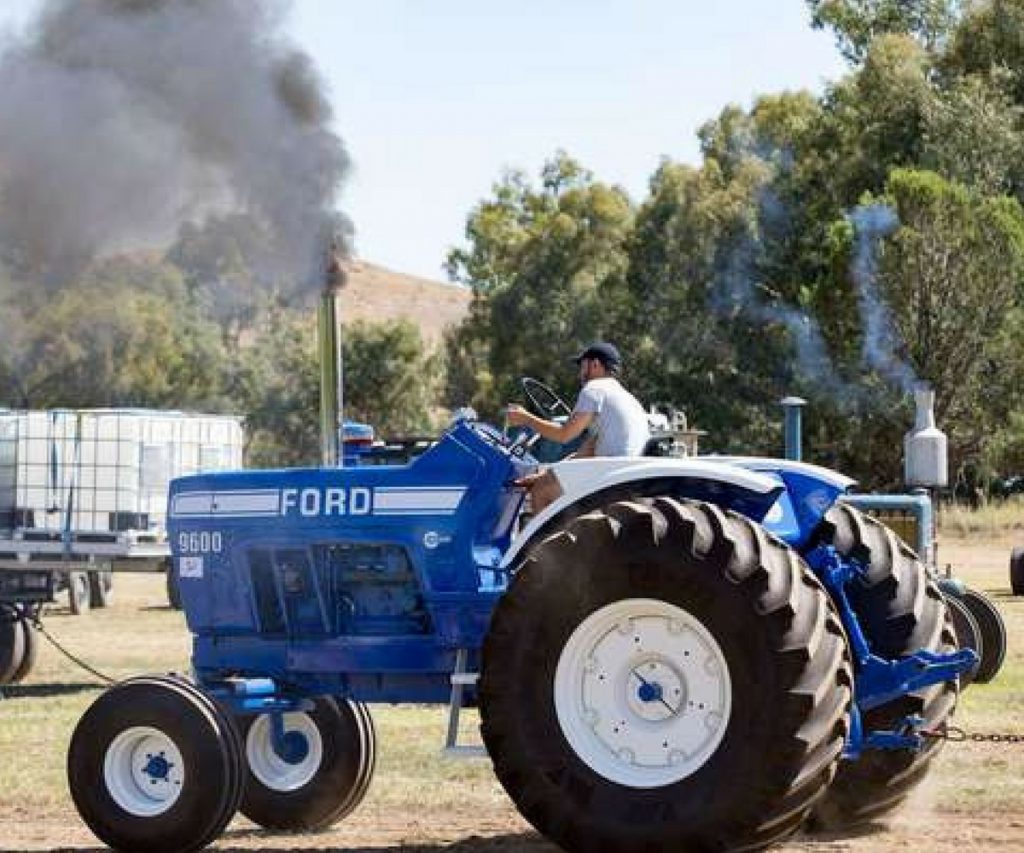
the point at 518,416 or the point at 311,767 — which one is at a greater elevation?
the point at 518,416

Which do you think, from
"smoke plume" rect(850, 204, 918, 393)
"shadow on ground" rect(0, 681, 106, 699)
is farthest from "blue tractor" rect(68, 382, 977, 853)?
"smoke plume" rect(850, 204, 918, 393)

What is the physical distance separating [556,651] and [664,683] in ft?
1.34

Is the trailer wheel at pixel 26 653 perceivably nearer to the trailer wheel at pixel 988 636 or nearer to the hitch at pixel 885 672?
the trailer wheel at pixel 988 636

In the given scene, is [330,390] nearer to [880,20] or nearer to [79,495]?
[79,495]

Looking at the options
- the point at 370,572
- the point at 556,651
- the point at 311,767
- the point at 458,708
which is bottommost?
the point at 311,767

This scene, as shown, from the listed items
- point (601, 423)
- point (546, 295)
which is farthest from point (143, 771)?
point (546, 295)

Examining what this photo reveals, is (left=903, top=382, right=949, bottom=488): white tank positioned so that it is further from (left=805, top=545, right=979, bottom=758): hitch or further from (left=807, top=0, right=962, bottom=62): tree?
(left=807, top=0, right=962, bottom=62): tree

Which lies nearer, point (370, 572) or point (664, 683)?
point (664, 683)

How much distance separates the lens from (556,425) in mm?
9195

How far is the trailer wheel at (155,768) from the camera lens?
891 cm

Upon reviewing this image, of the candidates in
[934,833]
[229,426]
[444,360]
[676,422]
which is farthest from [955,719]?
[444,360]

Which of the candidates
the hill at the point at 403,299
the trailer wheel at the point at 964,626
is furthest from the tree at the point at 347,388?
the hill at the point at 403,299

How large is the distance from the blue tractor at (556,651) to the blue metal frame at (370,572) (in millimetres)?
10

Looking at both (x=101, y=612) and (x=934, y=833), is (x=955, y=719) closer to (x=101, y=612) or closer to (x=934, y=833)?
(x=934, y=833)
